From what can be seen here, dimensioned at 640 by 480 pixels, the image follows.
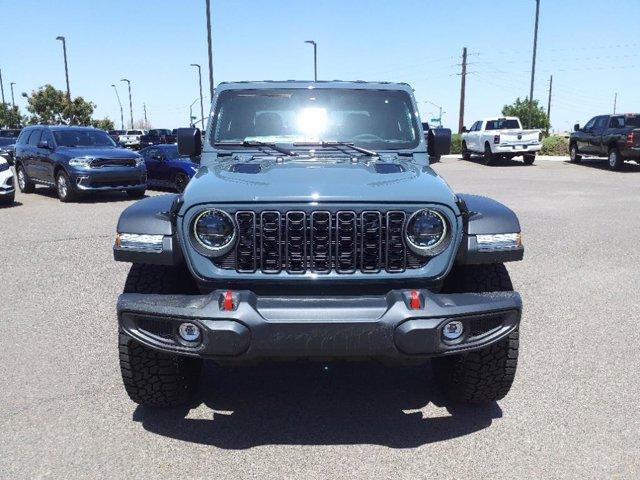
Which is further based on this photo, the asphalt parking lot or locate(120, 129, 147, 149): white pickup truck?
locate(120, 129, 147, 149): white pickup truck

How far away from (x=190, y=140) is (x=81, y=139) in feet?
38.5

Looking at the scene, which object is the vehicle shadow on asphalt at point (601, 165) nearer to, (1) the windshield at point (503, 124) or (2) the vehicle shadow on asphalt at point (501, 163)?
(2) the vehicle shadow on asphalt at point (501, 163)

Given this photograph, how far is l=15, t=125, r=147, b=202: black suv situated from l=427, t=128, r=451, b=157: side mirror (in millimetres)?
11030

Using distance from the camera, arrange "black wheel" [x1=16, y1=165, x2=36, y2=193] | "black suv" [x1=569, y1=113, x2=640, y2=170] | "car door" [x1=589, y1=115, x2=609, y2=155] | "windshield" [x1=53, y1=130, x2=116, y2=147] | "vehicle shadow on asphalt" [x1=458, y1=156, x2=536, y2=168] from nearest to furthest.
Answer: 1. "windshield" [x1=53, y1=130, x2=116, y2=147]
2. "black wheel" [x1=16, y1=165, x2=36, y2=193]
3. "black suv" [x1=569, y1=113, x2=640, y2=170]
4. "car door" [x1=589, y1=115, x2=609, y2=155]
5. "vehicle shadow on asphalt" [x1=458, y1=156, x2=536, y2=168]

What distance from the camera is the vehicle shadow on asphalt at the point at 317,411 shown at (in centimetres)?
349

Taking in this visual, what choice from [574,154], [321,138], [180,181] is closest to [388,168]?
[321,138]

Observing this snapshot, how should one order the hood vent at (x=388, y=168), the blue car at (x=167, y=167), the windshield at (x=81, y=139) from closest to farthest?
the hood vent at (x=388, y=168), the windshield at (x=81, y=139), the blue car at (x=167, y=167)

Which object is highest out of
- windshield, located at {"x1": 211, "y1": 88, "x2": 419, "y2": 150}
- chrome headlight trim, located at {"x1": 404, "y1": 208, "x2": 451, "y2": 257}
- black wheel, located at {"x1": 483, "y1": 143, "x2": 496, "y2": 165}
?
windshield, located at {"x1": 211, "y1": 88, "x2": 419, "y2": 150}

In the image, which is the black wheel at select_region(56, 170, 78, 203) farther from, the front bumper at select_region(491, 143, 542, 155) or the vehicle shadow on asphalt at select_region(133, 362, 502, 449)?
the front bumper at select_region(491, 143, 542, 155)

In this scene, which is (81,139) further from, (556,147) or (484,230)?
(556,147)

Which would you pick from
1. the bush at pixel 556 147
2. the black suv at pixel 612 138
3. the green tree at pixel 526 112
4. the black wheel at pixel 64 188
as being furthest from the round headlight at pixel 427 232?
the green tree at pixel 526 112

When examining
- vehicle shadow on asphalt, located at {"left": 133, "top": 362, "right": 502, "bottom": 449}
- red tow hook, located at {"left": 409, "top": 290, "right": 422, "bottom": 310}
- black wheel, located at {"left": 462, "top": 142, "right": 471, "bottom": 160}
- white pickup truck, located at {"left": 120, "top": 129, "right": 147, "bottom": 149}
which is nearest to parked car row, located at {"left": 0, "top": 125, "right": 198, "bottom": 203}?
vehicle shadow on asphalt, located at {"left": 133, "top": 362, "right": 502, "bottom": 449}

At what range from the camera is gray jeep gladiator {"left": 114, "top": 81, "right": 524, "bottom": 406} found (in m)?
2.98

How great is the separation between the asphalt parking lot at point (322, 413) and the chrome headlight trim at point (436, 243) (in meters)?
1.05
